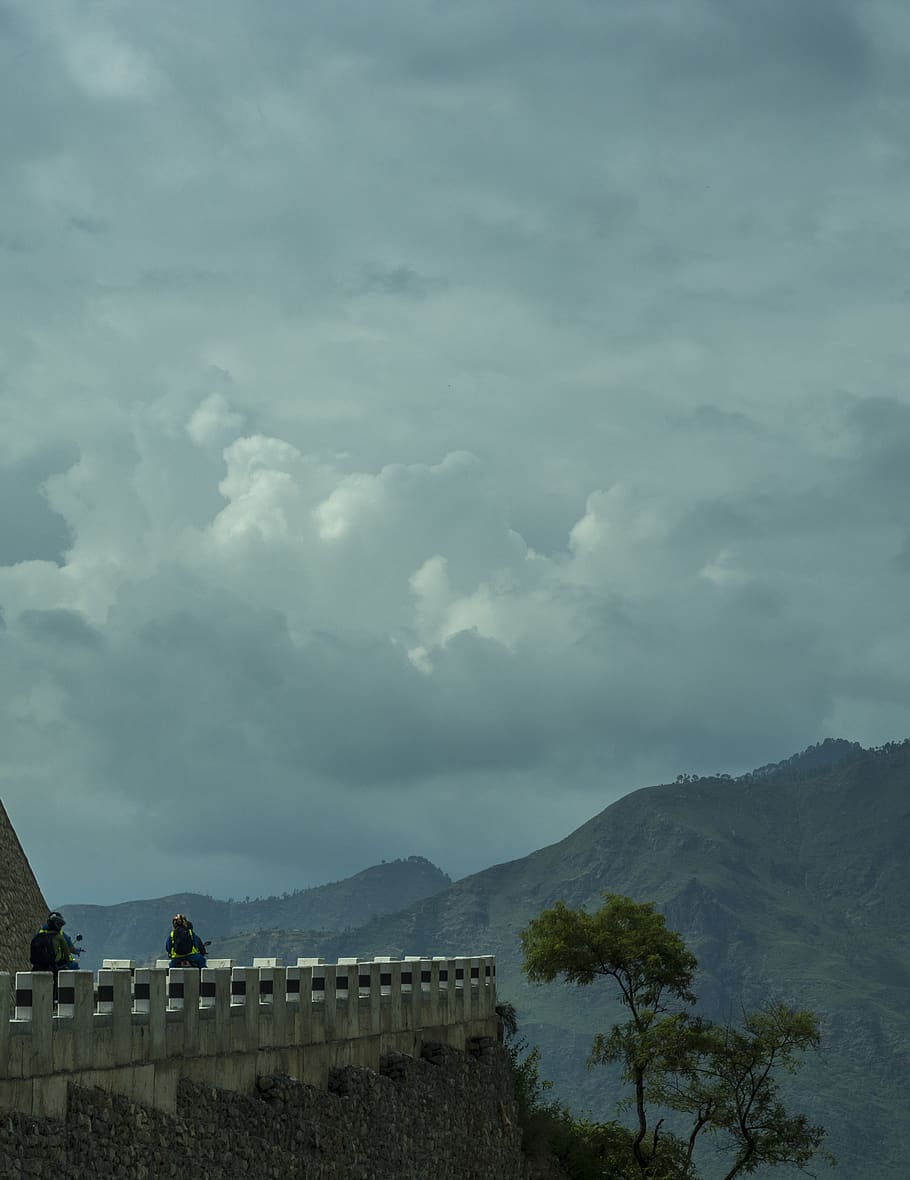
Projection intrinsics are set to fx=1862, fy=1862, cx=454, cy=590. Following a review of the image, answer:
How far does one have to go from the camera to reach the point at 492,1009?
54.5 metres

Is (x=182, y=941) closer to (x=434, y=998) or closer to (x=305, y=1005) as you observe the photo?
(x=305, y=1005)

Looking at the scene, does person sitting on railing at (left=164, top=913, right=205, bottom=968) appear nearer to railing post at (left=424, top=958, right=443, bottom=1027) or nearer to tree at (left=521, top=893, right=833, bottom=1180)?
railing post at (left=424, top=958, right=443, bottom=1027)

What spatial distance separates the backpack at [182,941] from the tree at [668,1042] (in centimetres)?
3253

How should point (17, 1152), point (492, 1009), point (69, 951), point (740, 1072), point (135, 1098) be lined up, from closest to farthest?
1. point (17, 1152)
2. point (135, 1098)
3. point (69, 951)
4. point (492, 1009)
5. point (740, 1072)

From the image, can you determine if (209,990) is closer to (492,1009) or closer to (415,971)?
(415,971)

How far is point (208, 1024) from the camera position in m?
31.7

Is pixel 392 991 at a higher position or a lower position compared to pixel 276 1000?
higher

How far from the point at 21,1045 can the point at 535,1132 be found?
3525 cm

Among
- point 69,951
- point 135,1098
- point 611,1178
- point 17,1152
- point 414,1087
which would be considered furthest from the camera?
point 611,1178

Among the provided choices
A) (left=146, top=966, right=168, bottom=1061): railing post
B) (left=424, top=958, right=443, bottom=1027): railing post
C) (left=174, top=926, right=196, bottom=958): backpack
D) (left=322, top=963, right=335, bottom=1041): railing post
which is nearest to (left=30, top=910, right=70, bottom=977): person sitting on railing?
(left=146, top=966, right=168, bottom=1061): railing post

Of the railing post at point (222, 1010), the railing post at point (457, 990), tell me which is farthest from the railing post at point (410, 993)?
the railing post at point (222, 1010)

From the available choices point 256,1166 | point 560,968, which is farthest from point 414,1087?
Result: point 560,968

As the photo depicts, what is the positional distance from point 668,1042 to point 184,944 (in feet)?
111

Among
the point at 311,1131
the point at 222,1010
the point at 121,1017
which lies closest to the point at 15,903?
the point at 311,1131
